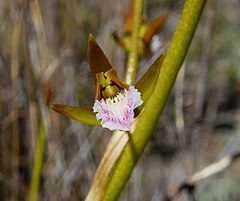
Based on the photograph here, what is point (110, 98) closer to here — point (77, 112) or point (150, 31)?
point (77, 112)

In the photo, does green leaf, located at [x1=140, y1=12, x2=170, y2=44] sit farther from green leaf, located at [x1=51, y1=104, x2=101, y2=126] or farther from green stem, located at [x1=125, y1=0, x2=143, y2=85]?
green leaf, located at [x1=51, y1=104, x2=101, y2=126]

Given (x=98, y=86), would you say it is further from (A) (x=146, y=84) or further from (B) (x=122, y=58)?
(B) (x=122, y=58)

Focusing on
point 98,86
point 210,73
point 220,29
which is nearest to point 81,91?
point 210,73

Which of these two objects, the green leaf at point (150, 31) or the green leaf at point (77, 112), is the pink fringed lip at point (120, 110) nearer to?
the green leaf at point (77, 112)

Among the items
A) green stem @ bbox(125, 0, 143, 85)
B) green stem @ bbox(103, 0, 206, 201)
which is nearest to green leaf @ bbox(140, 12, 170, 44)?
green stem @ bbox(125, 0, 143, 85)

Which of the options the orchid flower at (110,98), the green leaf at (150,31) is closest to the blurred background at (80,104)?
the green leaf at (150,31)
